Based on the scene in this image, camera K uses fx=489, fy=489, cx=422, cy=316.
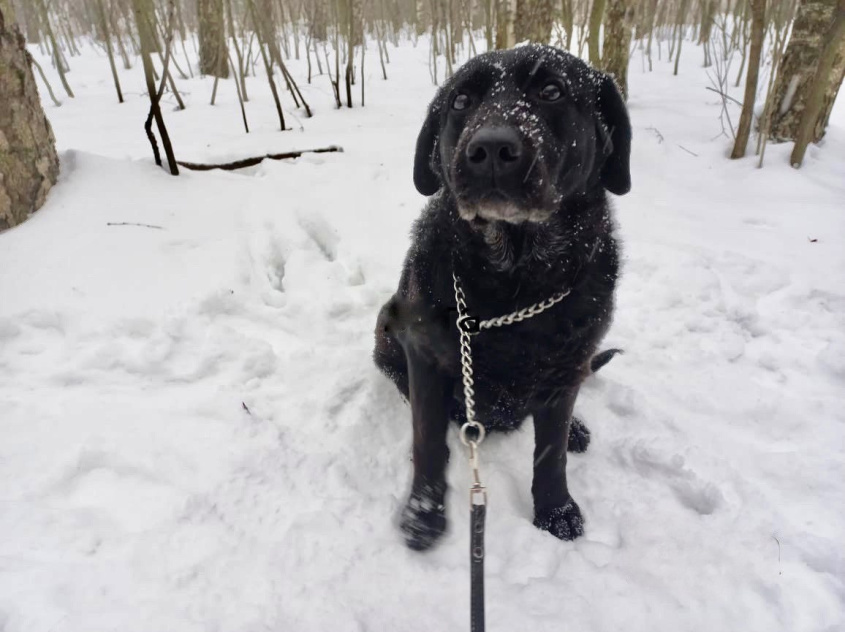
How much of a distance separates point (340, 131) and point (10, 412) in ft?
13.7

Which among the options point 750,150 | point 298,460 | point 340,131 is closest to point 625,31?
point 750,150

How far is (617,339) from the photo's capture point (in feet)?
8.50

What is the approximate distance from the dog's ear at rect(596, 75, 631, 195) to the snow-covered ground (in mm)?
1053

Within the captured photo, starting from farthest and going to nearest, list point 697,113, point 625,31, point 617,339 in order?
point 697,113 → point 625,31 → point 617,339

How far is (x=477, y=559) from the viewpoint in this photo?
41.6 inches

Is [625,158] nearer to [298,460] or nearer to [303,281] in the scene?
[298,460]

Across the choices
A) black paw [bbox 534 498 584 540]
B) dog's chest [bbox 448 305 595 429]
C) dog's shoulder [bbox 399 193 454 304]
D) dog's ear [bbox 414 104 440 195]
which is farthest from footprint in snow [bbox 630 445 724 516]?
dog's ear [bbox 414 104 440 195]

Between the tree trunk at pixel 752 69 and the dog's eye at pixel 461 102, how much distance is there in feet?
11.5

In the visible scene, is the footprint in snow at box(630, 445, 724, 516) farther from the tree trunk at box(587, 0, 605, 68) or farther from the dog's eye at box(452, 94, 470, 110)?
the tree trunk at box(587, 0, 605, 68)

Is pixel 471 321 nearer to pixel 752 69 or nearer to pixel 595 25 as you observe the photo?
pixel 752 69

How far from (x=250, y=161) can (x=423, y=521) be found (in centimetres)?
350

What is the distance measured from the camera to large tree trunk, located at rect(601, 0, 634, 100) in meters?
5.05

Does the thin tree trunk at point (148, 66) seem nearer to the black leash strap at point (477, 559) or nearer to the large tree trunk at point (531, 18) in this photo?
the large tree trunk at point (531, 18)

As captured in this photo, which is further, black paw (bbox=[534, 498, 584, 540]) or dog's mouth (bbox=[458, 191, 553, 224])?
black paw (bbox=[534, 498, 584, 540])
